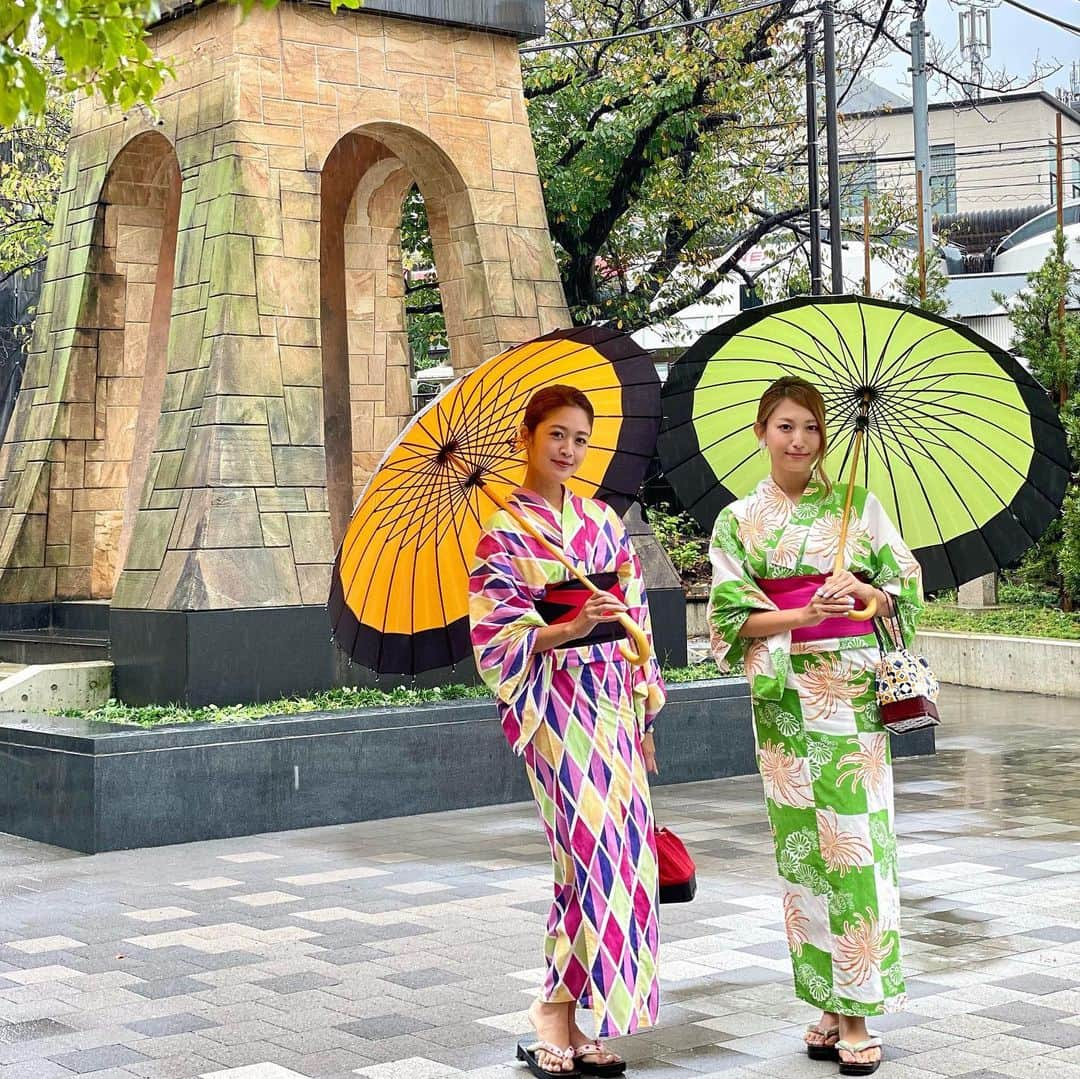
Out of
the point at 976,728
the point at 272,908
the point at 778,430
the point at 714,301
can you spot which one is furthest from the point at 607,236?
the point at 778,430

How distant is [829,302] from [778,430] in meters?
0.70

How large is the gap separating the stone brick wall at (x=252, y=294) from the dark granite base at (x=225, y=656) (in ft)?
0.42

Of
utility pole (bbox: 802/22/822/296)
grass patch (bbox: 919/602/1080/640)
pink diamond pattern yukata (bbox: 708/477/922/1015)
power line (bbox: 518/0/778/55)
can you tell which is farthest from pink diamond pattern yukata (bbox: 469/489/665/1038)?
utility pole (bbox: 802/22/822/296)

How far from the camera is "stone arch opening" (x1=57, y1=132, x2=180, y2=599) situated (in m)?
12.2

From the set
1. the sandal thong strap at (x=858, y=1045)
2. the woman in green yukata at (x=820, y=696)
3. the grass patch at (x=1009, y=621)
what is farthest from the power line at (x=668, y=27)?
the sandal thong strap at (x=858, y=1045)

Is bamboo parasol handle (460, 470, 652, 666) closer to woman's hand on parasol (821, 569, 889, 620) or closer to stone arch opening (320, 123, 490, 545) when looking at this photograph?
woman's hand on parasol (821, 569, 889, 620)

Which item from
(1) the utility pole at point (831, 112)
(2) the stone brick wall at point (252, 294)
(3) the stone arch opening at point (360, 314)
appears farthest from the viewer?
(1) the utility pole at point (831, 112)

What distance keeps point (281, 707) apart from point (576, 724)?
5.07 meters

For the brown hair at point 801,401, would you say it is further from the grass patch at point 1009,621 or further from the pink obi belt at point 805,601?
the grass patch at point 1009,621

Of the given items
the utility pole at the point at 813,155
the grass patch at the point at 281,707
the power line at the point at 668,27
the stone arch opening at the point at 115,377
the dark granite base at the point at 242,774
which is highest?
the power line at the point at 668,27

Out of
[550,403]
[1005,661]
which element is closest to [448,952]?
[550,403]

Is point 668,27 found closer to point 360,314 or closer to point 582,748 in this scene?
point 360,314

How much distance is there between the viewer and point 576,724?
482cm

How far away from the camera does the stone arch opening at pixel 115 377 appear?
481 inches
